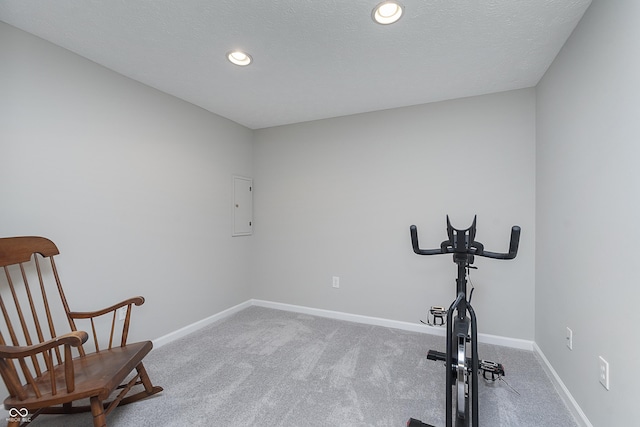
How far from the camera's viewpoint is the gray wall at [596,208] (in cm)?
122

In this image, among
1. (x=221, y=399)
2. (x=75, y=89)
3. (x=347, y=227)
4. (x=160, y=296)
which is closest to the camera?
(x=221, y=399)

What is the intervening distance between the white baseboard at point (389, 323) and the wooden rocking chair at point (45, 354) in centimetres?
180

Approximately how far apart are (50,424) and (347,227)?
8.87ft

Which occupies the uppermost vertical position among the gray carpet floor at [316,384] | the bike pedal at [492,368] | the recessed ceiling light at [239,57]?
the recessed ceiling light at [239,57]

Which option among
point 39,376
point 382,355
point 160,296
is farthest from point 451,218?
point 39,376

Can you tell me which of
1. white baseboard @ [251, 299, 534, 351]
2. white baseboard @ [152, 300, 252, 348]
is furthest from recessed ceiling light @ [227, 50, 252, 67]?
white baseboard @ [251, 299, 534, 351]

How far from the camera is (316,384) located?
1.99 meters

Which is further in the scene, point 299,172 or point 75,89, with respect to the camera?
point 299,172

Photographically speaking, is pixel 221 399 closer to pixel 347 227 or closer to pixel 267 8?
pixel 347 227

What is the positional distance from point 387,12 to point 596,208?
61.3 inches

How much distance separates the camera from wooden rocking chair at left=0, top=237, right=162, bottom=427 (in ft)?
4.18

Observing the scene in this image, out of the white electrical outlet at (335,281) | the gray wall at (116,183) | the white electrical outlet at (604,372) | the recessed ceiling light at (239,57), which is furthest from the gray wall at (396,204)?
the recessed ceiling light at (239,57)

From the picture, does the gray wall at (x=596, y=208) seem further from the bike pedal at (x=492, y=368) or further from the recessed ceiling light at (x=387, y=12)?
the recessed ceiling light at (x=387, y=12)

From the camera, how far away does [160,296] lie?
262 centimetres
